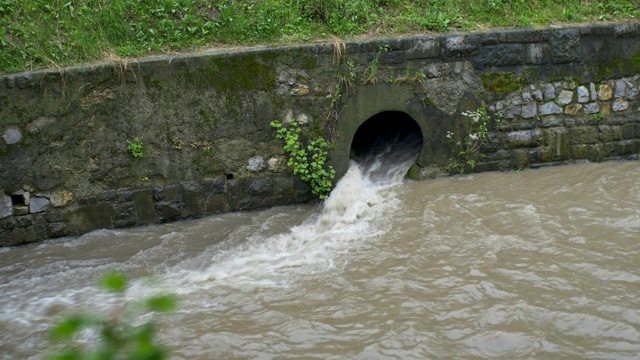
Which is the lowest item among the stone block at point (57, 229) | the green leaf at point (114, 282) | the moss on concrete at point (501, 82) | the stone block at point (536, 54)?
the stone block at point (57, 229)

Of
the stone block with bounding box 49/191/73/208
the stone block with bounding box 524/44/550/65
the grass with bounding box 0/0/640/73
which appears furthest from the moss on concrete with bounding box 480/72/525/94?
the stone block with bounding box 49/191/73/208

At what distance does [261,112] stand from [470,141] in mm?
2293

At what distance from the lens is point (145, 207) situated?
6262 mm

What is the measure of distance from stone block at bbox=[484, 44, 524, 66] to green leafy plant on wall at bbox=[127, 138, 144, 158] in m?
3.67

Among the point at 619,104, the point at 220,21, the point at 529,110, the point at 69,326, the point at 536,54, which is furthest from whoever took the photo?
the point at 619,104

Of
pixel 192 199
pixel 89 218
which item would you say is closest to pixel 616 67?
pixel 192 199

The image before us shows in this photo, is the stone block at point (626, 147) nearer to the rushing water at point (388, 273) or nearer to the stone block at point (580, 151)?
the rushing water at point (388, 273)

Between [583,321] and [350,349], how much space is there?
4.99 feet

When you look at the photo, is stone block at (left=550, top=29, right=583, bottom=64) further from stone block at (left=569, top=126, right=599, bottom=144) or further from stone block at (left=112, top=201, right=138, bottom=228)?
stone block at (left=112, top=201, right=138, bottom=228)

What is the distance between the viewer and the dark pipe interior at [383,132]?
25.8 feet

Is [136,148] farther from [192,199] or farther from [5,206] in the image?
[5,206]

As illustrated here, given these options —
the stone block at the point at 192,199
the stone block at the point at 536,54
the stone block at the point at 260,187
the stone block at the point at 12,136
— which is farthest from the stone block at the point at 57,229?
the stone block at the point at 536,54

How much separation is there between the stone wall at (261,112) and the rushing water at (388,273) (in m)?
0.24

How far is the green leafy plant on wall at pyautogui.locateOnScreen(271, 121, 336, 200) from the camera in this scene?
6422 millimetres
